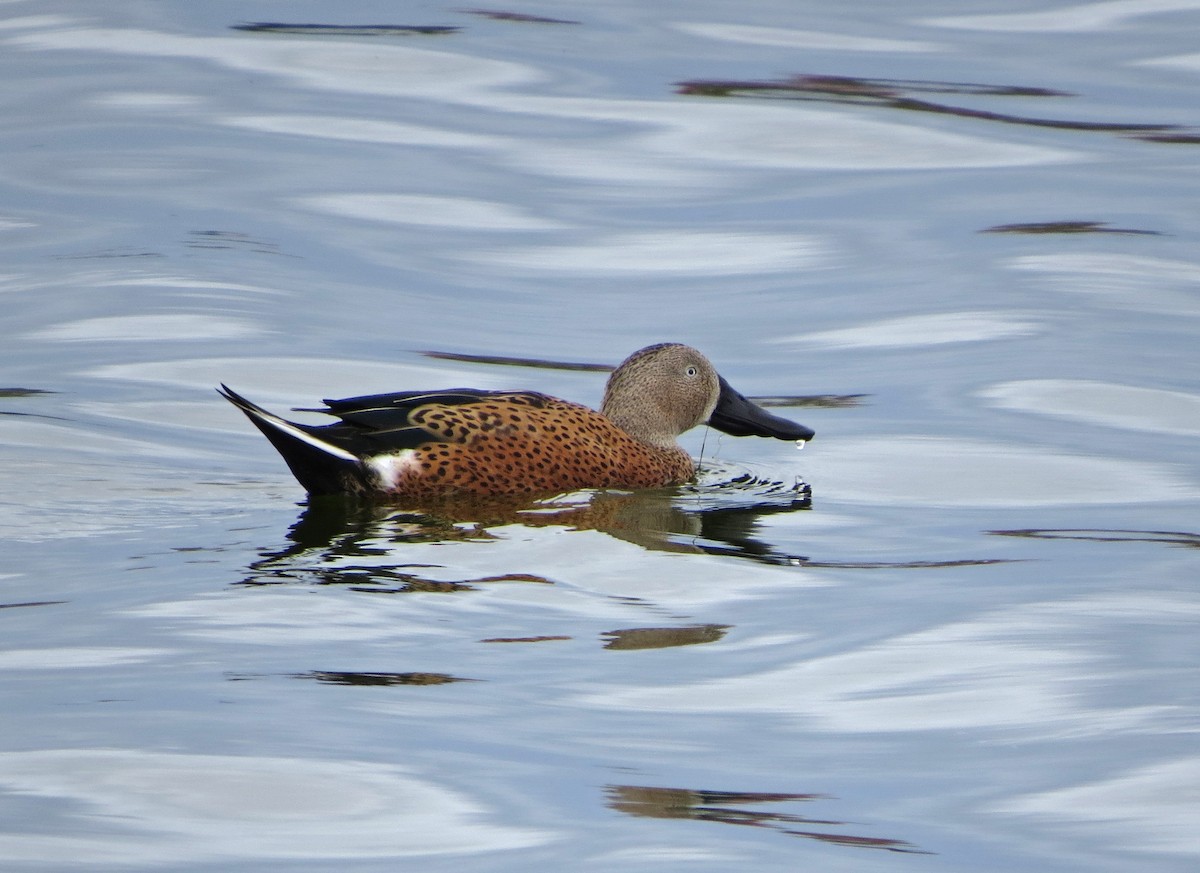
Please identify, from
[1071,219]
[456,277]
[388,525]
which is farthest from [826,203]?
[388,525]

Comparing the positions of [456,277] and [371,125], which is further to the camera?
[371,125]

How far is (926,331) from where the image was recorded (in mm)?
12391

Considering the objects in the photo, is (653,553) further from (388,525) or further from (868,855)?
(868,855)

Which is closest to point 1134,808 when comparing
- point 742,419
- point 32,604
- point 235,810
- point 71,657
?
point 235,810

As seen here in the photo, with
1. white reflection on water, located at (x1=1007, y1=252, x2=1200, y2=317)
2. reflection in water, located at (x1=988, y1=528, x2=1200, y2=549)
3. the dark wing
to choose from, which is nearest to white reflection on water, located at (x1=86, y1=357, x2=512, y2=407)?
the dark wing

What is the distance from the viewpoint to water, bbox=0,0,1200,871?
17.1ft

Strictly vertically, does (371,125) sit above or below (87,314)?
above

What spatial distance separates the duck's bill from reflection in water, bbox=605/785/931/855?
4674mm

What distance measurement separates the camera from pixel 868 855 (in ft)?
15.9

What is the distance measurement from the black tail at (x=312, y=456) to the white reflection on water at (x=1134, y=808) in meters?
3.82

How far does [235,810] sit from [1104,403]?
6.91 meters

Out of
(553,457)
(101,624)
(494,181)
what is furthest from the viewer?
(494,181)

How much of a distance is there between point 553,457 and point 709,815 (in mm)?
3831

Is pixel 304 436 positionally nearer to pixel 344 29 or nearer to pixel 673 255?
pixel 673 255
